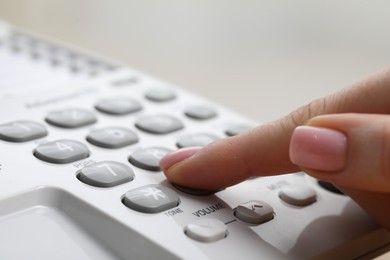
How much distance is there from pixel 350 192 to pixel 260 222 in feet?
0.17

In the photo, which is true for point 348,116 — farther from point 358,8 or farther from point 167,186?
point 358,8

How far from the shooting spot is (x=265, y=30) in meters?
0.52

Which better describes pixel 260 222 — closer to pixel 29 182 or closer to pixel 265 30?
pixel 29 182

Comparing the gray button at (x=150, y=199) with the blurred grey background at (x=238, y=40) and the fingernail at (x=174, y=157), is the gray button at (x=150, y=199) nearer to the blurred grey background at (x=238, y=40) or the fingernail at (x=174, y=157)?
the fingernail at (x=174, y=157)

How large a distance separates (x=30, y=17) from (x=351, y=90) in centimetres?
Answer: 38

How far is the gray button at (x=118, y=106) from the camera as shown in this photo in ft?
1.18

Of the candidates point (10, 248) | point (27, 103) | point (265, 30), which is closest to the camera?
point (10, 248)

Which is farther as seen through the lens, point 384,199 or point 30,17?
point 30,17

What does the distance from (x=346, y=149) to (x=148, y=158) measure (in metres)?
0.10

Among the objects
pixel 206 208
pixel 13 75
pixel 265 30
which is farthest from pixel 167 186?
pixel 265 30

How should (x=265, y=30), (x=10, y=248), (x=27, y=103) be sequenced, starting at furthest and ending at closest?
(x=265, y=30) < (x=27, y=103) < (x=10, y=248)

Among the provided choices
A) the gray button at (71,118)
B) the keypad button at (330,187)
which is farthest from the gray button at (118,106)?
the keypad button at (330,187)

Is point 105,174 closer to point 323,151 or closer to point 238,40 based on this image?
point 323,151

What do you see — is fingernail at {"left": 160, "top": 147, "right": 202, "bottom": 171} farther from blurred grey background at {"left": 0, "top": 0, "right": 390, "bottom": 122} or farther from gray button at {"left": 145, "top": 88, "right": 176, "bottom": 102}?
blurred grey background at {"left": 0, "top": 0, "right": 390, "bottom": 122}
